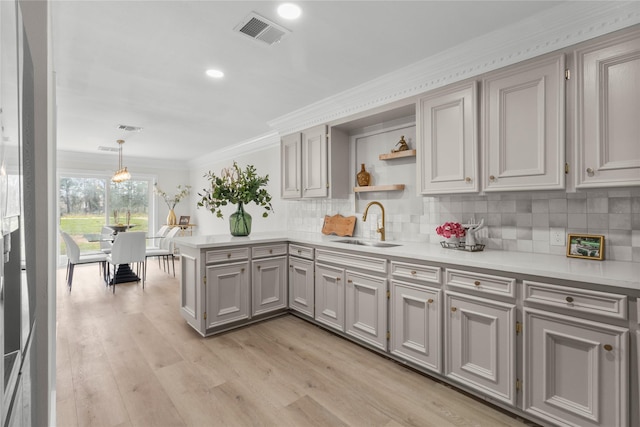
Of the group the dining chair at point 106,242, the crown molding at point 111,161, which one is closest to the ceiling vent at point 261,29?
the dining chair at point 106,242

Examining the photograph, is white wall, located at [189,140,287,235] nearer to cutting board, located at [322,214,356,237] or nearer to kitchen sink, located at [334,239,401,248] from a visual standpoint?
cutting board, located at [322,214,356,237]

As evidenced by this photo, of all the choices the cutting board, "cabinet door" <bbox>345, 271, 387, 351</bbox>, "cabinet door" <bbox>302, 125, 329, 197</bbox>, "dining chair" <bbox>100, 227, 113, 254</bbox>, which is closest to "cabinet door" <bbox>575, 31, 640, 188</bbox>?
"cabinet door" <bbox>345, 271, 387, 351</bbox>

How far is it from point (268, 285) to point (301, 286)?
37 cm

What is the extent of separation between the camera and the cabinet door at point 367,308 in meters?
2.67

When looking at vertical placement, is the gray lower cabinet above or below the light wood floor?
above

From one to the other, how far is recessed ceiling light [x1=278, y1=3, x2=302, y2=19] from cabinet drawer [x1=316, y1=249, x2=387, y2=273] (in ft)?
6.27

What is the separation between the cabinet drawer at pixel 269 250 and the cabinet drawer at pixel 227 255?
0.09 m

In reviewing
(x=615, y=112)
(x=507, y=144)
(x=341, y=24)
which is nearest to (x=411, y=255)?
(x=507, y=144)

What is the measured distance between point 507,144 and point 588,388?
5.01ft

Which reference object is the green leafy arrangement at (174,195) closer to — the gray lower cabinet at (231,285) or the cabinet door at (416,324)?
the gray lower cabinet at (231,285)

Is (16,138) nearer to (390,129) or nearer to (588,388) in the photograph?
(588,388)

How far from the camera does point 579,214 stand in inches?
87.4

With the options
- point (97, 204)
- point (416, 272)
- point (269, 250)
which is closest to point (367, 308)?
point (416, 272)

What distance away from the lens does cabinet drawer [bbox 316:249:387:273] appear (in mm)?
2686
